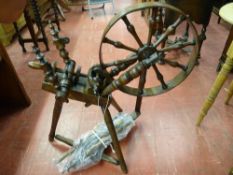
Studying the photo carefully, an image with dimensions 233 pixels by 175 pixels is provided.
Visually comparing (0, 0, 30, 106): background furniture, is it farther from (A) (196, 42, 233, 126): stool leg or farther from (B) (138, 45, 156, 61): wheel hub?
(A) (196, 42, 233, 126): stool leg

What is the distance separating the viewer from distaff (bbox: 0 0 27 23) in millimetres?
1506

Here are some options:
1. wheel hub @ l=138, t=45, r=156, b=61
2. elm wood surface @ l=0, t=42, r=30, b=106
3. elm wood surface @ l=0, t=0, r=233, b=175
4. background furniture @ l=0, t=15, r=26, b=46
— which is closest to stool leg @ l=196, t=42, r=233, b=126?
elm wood surface @ l=0, t=0, r=233, b=175

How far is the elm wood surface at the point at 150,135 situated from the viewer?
1.29 metres

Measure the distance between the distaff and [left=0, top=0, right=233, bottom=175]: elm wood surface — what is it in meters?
0.62

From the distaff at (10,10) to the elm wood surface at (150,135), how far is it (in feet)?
2.05

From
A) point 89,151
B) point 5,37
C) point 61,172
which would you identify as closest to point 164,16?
point 89,151

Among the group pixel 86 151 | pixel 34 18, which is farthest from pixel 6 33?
pixel 86 151

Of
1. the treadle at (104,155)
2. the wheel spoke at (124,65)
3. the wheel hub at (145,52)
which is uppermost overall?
the wheel hub at (145,52)

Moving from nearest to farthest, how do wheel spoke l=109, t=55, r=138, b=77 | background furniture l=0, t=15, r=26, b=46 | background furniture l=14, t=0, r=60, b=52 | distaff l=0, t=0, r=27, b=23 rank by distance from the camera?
wheel spoke l=109, t=55, r=138, b=77 → distaff l=0, t=0, r=27, b=23 → background furniture l=14, t=0, r=60, b=52 → background furniture l=0, t=15, r=26, b=46

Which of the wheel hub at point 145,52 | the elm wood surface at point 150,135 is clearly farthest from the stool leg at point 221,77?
the wheel hub at point 145,52

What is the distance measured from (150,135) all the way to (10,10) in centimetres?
139

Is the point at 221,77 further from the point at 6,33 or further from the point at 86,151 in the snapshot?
the point at 6,33

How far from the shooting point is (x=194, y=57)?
0.96 meters

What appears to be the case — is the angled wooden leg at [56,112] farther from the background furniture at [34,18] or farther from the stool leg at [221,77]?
the background furniture at [34,18]
